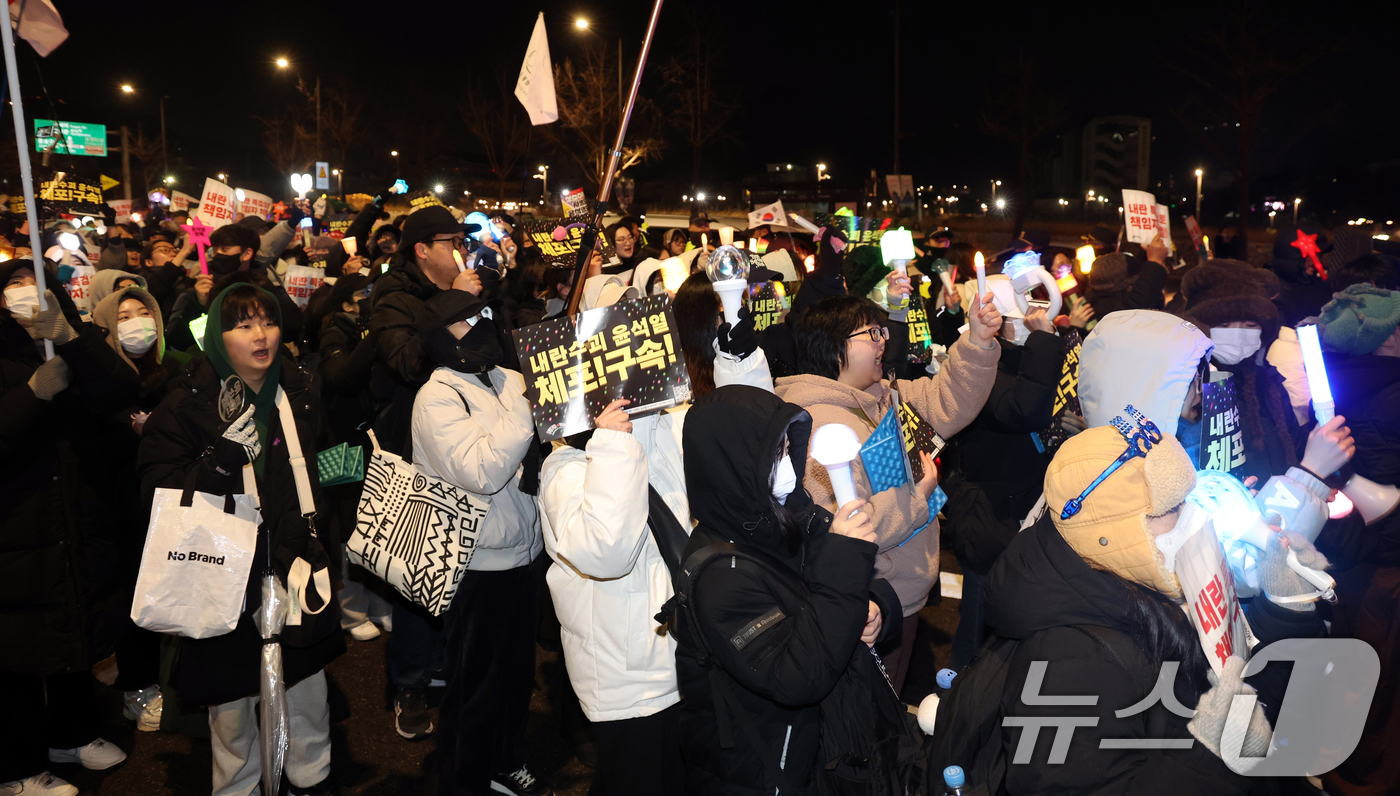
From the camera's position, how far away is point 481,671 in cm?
371

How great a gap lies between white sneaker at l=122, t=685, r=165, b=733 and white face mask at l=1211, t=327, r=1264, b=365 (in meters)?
5.36

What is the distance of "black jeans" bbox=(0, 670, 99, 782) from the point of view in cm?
387

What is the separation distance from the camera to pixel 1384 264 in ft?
15.9

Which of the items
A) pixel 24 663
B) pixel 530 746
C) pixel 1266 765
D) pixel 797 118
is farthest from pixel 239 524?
pixel 797 118

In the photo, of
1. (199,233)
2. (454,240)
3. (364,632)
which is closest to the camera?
(454,240)

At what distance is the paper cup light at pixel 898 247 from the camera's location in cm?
497

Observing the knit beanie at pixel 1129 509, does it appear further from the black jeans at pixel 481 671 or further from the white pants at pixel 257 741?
the white pants at pixel 257 741

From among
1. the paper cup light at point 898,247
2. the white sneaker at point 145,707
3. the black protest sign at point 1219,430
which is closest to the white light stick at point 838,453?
the black protest sign at point 1219,430

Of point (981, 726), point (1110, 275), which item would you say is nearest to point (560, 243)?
point (1110, 275)

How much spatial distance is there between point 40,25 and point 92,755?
158 inches

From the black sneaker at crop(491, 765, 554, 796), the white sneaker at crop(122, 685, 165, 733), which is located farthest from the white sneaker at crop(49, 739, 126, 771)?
the black sneaker at crop(491, 765, 554, 796)

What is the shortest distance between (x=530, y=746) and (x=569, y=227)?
4002 millimetres

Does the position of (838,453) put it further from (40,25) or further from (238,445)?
(40,25)

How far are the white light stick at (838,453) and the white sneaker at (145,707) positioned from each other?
13.3ft
